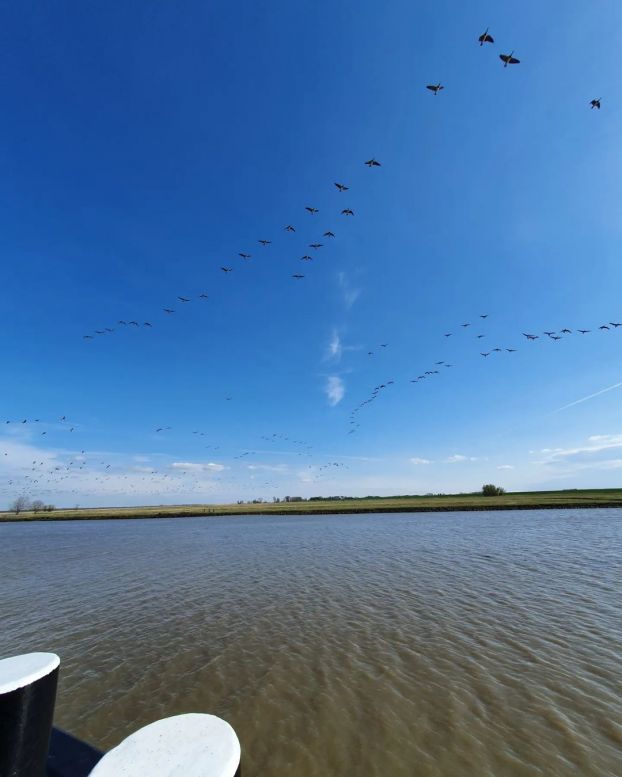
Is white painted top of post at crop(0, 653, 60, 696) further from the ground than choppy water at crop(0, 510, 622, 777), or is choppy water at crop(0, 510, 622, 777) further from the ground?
white painted top of post at crop(0, 653, 60, 696)

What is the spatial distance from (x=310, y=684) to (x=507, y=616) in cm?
773

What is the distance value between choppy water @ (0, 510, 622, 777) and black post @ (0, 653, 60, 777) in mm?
3348

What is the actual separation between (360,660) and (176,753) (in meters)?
7.92

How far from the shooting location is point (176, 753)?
127 inches

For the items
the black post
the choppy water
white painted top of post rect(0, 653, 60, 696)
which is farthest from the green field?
white painted top of post rect(0, 653, 60, 696)

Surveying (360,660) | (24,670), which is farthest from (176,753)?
(360,660)

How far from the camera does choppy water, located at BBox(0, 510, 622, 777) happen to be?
6.29 meters

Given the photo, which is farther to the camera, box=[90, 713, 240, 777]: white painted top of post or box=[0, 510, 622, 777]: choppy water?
box=[0, 510, 622, 777]: choppy water

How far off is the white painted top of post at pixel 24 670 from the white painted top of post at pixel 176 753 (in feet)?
4.30

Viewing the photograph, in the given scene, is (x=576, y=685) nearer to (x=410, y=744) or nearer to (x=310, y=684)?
(x=410, y=744)

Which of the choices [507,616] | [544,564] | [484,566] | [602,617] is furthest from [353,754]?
[544,564]

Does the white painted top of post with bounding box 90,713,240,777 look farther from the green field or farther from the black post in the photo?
the green field

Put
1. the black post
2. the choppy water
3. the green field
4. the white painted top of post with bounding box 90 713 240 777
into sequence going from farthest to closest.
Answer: the green field → the choppy water → the black post → the white painted top of post with bounding box 90 713 240 777

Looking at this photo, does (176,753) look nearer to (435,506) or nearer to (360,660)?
(360,660)
